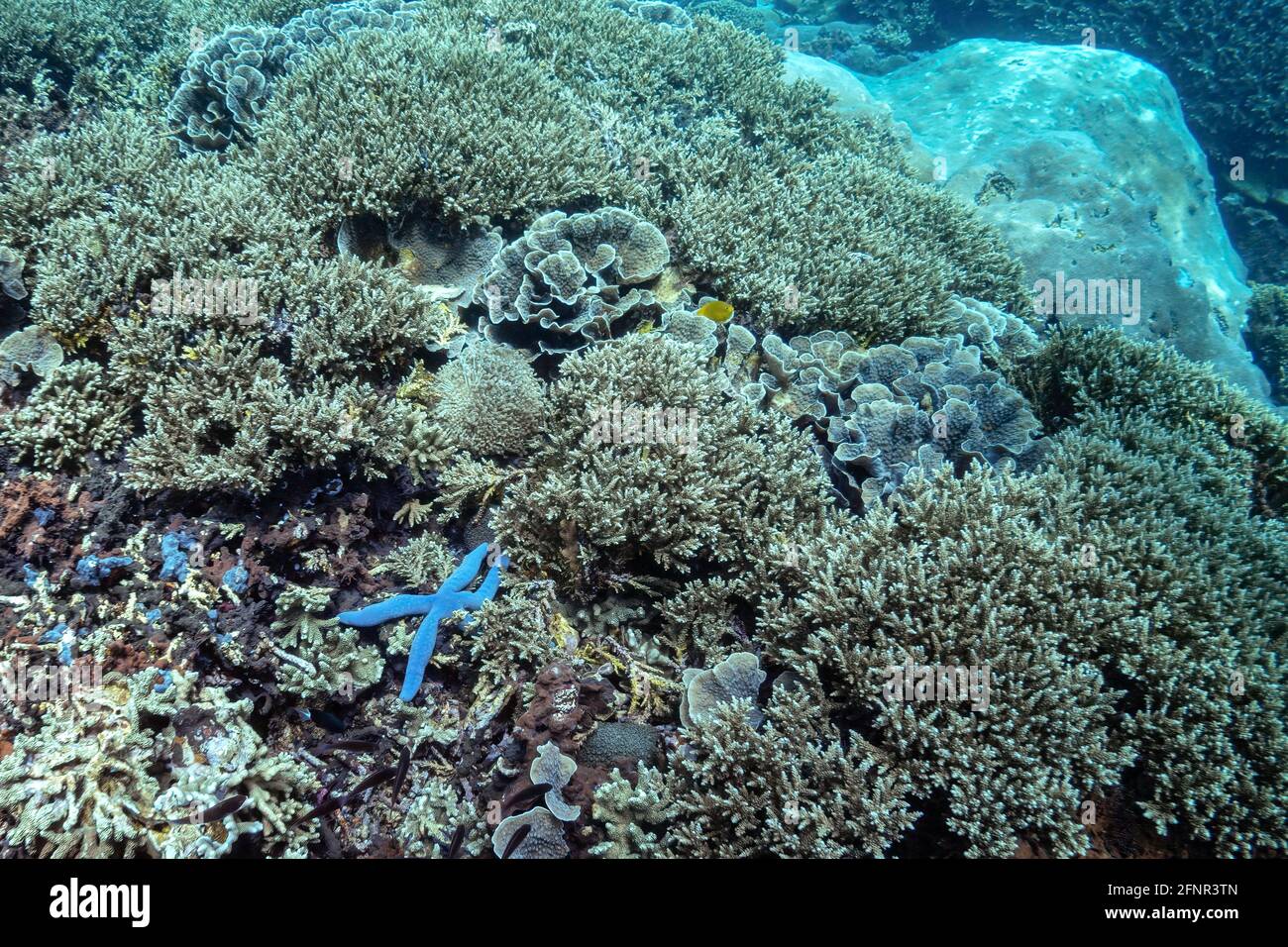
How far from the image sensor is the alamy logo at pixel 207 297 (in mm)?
3828

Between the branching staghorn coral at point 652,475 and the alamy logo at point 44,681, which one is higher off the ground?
the branching staghorn coral at point 652,475

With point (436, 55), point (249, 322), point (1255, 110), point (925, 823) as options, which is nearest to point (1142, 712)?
point (925, 823)

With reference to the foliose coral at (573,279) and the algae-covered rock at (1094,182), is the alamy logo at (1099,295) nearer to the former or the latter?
the algae-covered rock at (1094,182)

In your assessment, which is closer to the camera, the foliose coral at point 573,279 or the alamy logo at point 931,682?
the alamy logo at point 931,682

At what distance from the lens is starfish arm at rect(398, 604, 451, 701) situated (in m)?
3.16

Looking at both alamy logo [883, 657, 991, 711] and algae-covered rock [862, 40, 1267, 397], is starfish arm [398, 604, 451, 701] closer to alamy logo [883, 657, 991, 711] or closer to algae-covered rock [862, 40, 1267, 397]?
alamy logo [883, 657, 991, 711]

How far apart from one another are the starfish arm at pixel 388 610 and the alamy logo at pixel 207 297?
2.16m

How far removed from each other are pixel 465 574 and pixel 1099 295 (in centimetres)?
1058

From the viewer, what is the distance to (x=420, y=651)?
3.21 m

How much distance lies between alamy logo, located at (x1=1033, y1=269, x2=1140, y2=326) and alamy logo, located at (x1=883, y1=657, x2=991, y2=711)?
7.81 meters

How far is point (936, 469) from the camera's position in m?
4.29

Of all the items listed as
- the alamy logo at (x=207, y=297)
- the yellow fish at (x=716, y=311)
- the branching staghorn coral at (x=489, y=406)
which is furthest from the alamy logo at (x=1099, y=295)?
the alamy logo at (x=207, y=297)
